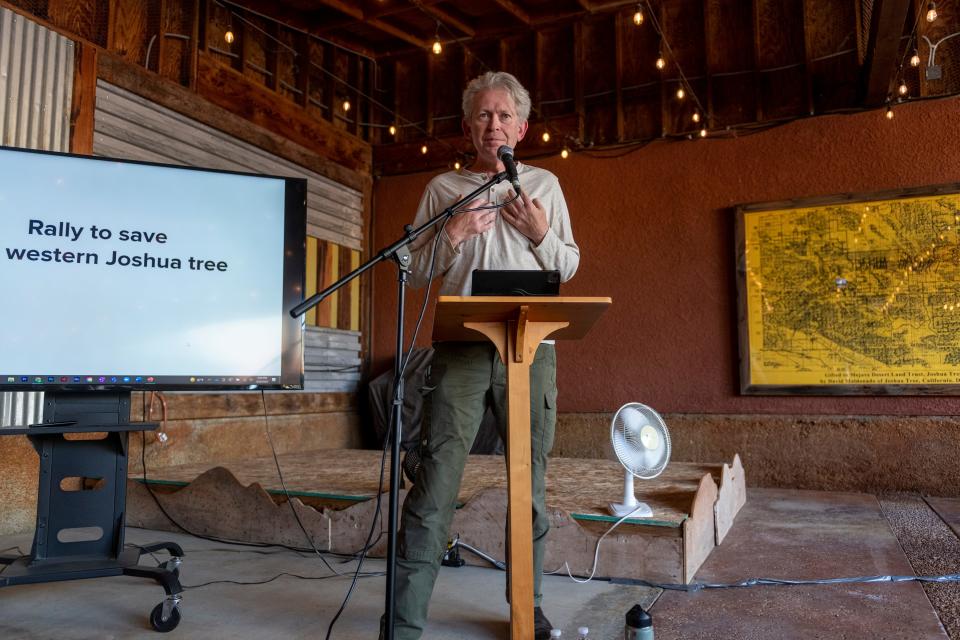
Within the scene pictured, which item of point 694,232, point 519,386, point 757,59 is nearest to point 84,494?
point 519,386

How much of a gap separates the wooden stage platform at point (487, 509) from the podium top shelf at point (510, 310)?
1.23 m

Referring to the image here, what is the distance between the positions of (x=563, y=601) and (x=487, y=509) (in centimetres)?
63

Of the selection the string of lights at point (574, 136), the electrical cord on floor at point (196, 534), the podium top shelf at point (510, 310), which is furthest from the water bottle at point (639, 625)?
the string of lights at point (574, 136)

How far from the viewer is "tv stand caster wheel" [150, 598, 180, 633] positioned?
2299 mm

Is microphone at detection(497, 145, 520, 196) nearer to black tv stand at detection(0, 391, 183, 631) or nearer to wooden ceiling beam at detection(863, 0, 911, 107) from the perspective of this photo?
black tv stand at detection(0, 391, 183, 631)

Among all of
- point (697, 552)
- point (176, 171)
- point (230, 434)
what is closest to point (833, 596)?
point (697, 552)

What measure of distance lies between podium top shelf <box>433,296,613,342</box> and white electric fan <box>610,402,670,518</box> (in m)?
1.13

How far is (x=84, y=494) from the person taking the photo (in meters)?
2.54

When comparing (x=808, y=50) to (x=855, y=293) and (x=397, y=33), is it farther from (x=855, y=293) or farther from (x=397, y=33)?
(x=397, y=33)

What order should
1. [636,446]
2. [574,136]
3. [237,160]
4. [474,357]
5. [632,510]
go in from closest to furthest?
[474,357]
[632,510]
[636,446]
[237,160]
[574,136]

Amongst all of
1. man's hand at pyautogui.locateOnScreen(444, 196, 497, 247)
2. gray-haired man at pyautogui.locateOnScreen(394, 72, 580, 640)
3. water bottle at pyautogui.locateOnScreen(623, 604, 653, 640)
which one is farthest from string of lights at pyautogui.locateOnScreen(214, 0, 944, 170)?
water bottle at pyautogui.locateOnScreen(623, 604, 653, 640)

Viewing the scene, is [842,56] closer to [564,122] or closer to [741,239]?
[741,239]

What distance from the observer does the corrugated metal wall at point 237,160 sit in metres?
4.73

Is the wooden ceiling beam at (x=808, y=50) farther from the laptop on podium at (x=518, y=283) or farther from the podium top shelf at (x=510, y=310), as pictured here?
the laptop on podium at (x=518, y=283)
